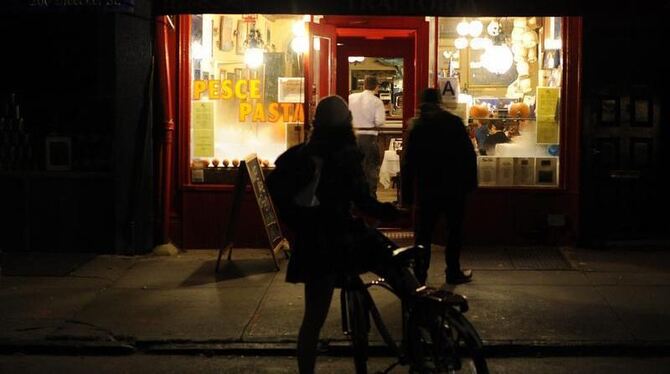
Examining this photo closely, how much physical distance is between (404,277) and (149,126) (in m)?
5.48

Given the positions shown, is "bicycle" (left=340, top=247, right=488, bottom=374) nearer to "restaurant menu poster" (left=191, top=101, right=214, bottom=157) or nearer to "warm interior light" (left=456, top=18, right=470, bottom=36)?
"restaurant menu poster" (left=191, top=101, right=214, bottom=157)

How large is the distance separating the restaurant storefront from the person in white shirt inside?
23.6 inches

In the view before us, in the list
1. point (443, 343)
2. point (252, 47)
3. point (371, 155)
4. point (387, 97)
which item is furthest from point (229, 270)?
point (387, 97)

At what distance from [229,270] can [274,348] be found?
264 cm

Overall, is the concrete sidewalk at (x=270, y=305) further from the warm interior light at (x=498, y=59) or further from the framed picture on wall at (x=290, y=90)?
the warm interior light at (x=498, y=59)

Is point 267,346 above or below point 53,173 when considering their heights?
below

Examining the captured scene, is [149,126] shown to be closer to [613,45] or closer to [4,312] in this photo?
[4,312]

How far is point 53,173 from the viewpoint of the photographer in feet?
33.9

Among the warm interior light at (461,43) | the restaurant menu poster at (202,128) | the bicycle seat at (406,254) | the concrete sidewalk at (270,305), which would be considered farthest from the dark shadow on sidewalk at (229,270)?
the bicycle seat at (406,254)

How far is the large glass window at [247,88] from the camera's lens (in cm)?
1073

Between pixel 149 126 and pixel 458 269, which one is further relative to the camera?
pixel 149 126

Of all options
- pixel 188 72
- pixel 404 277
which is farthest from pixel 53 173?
pixel 404 277

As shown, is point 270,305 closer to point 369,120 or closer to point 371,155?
point 371,155

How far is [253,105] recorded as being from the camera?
10.8 meters
